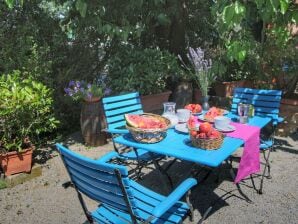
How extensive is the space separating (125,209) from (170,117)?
142cm

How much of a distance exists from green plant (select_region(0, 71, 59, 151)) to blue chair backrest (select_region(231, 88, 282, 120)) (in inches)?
93.9

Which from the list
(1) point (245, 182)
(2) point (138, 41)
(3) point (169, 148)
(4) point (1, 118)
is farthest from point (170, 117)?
(2) point (138, 41)

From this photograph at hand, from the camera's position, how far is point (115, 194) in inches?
86.6

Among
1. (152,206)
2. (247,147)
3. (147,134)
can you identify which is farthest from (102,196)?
(247,147)

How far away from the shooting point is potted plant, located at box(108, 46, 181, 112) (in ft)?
19.2

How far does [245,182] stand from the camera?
4.07 m

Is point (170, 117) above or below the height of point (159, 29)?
below

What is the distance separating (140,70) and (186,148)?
320 centimetres

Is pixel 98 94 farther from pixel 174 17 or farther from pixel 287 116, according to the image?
pixel 287 116

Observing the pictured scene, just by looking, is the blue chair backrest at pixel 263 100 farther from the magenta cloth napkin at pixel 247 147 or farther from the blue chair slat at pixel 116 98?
the blue chair slat at pixel 116 98

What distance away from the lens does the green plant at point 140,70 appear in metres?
5.83

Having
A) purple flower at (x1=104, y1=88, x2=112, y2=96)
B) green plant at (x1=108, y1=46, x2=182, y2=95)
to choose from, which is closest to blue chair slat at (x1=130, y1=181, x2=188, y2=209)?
purple flower at (x1=104, y1=88, x2=112, y2=96)

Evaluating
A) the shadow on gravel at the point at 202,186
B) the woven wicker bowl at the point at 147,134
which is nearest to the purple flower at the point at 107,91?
the shadow on gravel at the point at 202,186

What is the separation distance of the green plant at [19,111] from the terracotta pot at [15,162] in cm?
10
